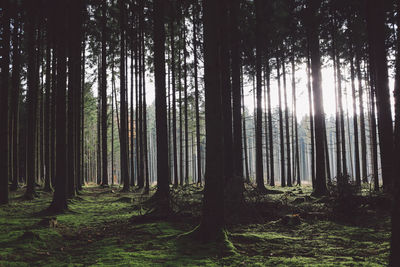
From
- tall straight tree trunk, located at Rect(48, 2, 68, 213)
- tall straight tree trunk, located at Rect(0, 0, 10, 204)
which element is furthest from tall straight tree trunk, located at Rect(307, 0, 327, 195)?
tall straight tree trunk, located at Rect(0, 0, 10, 204)

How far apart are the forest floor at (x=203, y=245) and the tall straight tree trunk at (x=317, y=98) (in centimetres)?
326

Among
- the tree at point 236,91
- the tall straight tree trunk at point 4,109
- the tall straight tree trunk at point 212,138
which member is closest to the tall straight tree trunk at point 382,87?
A: the tree at point 236,91

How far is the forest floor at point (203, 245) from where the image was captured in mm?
4180

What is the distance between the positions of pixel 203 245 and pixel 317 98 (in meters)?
9.63

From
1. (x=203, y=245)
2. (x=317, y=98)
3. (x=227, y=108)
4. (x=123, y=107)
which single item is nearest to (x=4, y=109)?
(x=123, y=107)

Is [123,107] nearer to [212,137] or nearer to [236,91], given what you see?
[236,91]

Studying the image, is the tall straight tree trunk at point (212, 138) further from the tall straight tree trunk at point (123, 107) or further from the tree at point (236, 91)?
the tall straight tree trunk at point (123, 107)

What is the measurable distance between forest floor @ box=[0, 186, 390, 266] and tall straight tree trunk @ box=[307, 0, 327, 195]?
3.26 m

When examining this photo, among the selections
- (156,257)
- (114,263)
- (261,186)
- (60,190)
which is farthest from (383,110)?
(60,190)

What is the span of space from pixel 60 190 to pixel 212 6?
764 centimetres

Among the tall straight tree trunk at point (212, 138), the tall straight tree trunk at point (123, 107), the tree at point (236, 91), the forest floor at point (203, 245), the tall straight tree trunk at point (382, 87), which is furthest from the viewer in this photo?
the tall straight tree trunk at point (123, 107)

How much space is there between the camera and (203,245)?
4734 millimetres

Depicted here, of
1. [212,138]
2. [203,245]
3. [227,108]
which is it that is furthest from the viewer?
[227,108]

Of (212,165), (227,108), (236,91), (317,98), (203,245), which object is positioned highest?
(236,91)
